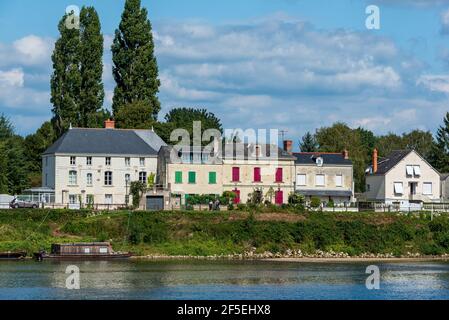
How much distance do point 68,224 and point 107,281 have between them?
70.3 ft

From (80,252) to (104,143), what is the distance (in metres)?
20.8

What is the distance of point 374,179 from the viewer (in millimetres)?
106375

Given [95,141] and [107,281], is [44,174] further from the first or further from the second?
[107,281]

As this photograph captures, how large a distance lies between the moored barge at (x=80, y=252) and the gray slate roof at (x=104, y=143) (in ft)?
60.5

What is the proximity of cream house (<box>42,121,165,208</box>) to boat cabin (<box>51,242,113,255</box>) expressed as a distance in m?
14.5

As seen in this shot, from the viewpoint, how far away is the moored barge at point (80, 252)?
78000 millimetres

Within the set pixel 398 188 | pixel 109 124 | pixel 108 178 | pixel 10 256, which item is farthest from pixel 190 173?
pixel 10 256

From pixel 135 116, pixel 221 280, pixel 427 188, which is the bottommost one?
pixel 221 280

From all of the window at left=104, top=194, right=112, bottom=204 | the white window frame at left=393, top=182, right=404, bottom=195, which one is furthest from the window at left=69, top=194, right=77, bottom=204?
the white window frame at left=393, top=182, right=404, bottom=195

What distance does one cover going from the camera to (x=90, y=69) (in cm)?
10688

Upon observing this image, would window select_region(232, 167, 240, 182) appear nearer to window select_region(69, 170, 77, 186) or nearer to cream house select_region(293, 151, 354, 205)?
cream house select_region(293, 151, 354, 205)

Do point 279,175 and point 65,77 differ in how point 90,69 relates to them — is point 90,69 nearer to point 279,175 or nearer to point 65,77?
point 65,77

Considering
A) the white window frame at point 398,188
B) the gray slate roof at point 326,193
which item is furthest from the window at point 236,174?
the white window frame at point 398,188
